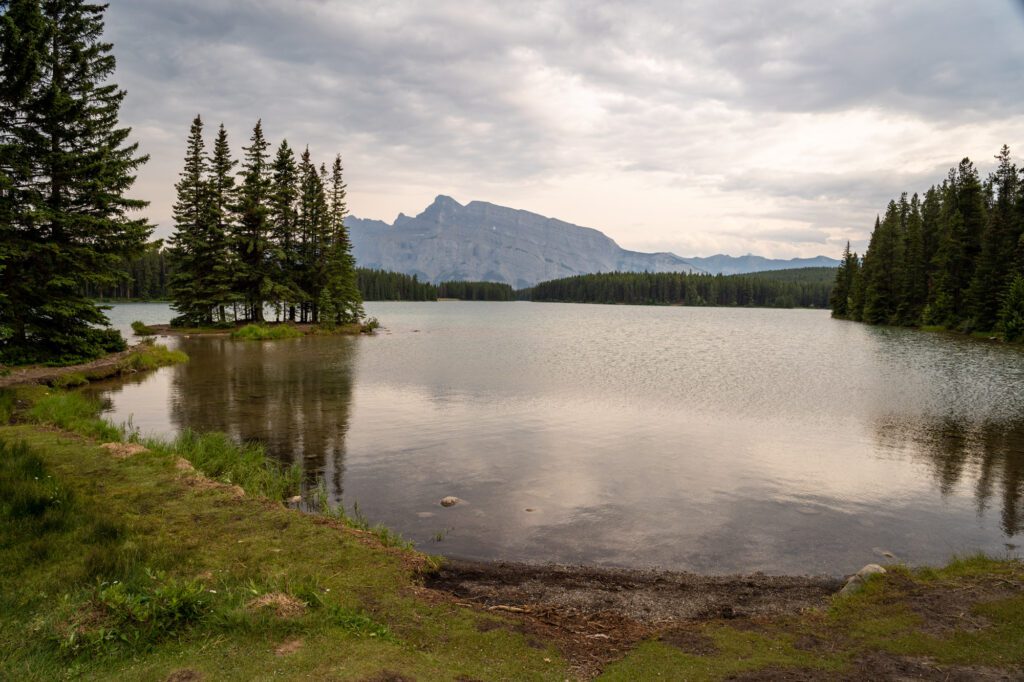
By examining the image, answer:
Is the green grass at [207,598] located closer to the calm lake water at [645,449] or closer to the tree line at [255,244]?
the calm lake water at [645,449]

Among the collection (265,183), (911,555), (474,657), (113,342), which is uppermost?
(265,183)

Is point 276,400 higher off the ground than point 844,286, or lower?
lower

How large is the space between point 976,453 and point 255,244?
6902cm

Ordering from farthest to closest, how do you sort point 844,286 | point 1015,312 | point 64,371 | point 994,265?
point 844,286 < point 994,265 < point 1015,312 < point 64,371

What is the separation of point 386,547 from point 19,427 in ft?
47.5

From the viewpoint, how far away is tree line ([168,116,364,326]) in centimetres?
6656

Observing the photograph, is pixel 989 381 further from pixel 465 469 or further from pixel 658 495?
pixel 465 469

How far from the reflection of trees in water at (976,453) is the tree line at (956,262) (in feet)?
178

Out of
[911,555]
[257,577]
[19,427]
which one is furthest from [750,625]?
[19,427]

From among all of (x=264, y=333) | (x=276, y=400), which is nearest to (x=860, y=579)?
(x=276, y=400)

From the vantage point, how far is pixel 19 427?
58.4 feet

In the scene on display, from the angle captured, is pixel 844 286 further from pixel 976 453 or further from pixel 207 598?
pixel 207 598

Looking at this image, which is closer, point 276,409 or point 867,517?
point 867,517

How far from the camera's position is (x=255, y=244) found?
6806 cm
